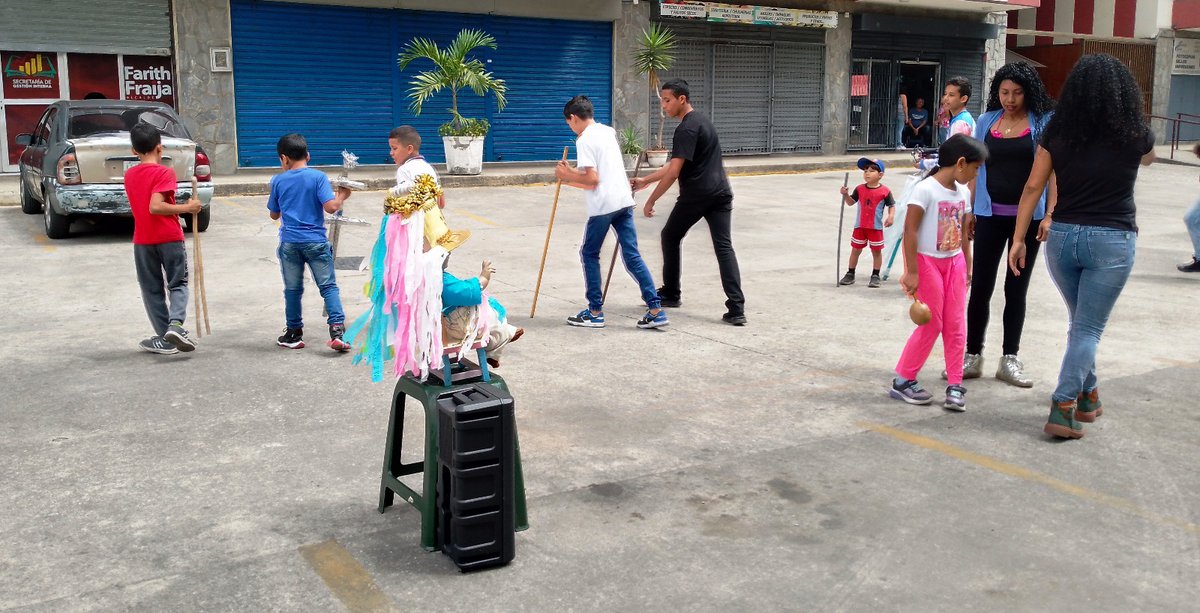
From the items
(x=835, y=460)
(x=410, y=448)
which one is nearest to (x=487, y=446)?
(x=410, y=448)

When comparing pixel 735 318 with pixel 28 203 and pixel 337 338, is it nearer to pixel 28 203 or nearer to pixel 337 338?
pixel 337 338

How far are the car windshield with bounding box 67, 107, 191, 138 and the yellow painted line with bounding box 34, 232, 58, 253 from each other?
44.9 inches

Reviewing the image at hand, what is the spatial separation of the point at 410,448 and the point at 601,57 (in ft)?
60.1

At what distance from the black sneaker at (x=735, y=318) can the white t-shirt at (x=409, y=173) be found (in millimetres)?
3061

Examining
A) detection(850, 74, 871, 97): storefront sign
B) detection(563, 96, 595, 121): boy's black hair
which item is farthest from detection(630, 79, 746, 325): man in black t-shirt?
detection(850, 74, 871, 97): storefront sign

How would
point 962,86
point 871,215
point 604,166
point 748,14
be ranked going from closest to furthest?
point 604,166 → point 962,86 → point 871,215 → point 748,14

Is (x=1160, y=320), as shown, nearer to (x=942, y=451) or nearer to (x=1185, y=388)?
(x=1185, y=388)

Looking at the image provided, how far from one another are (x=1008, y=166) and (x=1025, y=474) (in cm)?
197

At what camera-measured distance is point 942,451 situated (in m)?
5.18

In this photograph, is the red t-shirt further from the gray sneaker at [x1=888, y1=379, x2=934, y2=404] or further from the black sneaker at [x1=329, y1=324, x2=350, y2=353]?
the gray sneaker at [x1=888, y1=379, x2=934, y2=404]

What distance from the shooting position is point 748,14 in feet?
77.1

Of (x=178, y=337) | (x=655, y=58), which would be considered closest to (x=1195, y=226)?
(x=178, y=337)

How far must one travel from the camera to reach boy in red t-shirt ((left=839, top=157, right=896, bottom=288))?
9695mm

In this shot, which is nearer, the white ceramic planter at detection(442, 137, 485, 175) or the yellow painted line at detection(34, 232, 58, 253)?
the yellow painted line at detection(34, 232, 58, 253)
